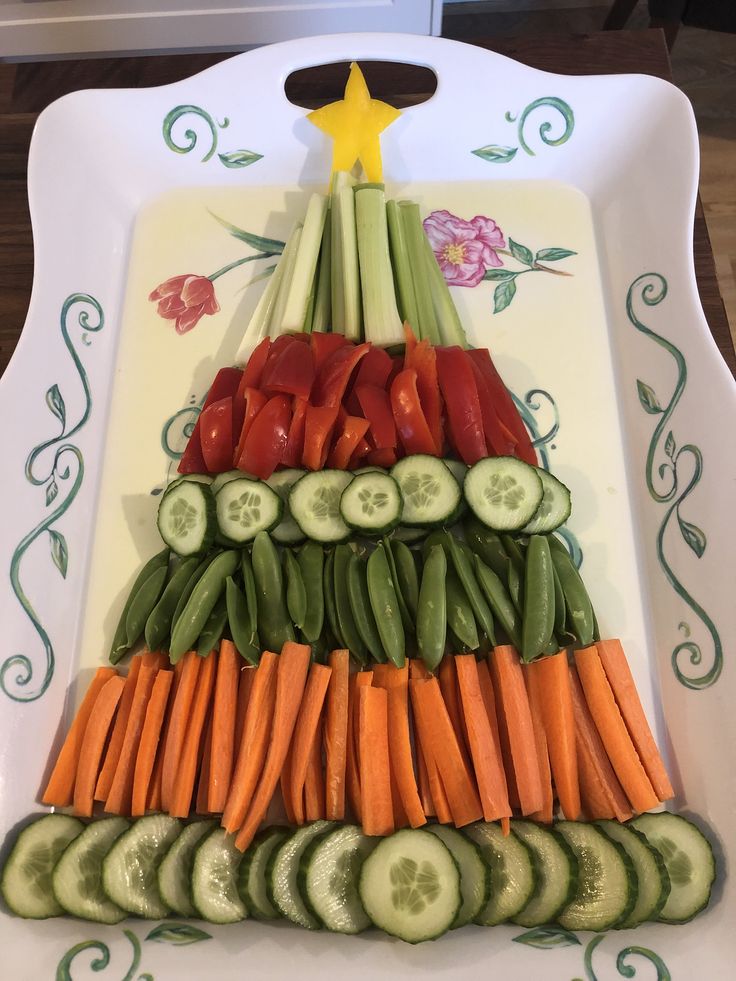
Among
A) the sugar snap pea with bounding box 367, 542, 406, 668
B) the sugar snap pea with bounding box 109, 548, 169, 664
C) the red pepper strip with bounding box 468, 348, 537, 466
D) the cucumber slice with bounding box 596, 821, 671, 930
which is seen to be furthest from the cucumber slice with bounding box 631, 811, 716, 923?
the sugar snap pea with bounding box 109, 548, 169, 664

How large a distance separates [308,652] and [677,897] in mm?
1096

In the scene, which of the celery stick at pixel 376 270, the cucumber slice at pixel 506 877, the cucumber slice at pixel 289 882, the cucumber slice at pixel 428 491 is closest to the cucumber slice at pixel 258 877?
the cucumber slice at pixel 289 882

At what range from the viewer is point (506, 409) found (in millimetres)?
2363

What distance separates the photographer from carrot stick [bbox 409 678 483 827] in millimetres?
1856

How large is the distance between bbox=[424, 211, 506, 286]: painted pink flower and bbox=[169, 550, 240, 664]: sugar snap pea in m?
1.40

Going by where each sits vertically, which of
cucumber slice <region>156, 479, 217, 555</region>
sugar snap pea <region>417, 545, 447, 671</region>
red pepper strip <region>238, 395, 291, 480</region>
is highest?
red pepper strip <region>238, 395, 291, 480</region>

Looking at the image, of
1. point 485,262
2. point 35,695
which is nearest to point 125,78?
point 485,262

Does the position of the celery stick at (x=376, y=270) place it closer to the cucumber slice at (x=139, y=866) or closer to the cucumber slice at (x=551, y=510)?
the cucumber slice at (x=551, y=510)

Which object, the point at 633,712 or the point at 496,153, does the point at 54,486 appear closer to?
the point at 633,712

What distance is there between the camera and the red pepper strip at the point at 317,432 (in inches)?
86.0

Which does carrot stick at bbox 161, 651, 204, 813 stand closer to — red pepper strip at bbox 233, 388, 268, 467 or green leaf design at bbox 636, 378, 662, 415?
red pepper strip at bbox 233, 388, 268, 467

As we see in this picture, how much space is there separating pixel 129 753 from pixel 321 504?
2.87ft

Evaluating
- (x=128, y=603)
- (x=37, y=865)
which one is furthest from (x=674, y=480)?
(x=37, y=865)

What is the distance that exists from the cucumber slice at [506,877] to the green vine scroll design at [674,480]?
71cm
